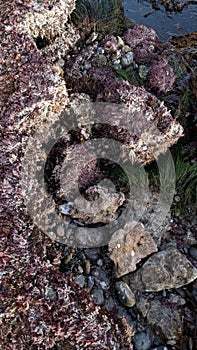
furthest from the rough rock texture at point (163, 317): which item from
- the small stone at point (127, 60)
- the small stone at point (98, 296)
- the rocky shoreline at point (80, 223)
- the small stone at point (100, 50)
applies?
the small stone at point (100, 50)

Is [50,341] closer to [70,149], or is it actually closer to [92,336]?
[92,336]

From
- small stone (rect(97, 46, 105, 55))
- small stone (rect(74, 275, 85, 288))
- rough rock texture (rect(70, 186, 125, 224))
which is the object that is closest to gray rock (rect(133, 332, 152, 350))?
small stone (rect(74, 275, 85, 288))

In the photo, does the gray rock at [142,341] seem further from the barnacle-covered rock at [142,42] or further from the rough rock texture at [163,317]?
the barnacle-covered rock at [142,42]

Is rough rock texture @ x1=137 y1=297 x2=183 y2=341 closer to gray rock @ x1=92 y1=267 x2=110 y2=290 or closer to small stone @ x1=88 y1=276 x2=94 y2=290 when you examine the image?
gray rock @ x1=92 y1=267 x2=110 y2=290

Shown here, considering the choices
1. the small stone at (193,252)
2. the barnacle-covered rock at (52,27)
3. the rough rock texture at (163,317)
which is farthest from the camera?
the barnacle-covered rock at (52,27)

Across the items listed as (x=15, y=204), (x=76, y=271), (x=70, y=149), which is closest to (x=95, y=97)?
(x=70, y=149)

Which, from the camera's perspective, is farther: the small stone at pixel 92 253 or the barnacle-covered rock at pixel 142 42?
the barnacle-covered rock at pixel 142 42
